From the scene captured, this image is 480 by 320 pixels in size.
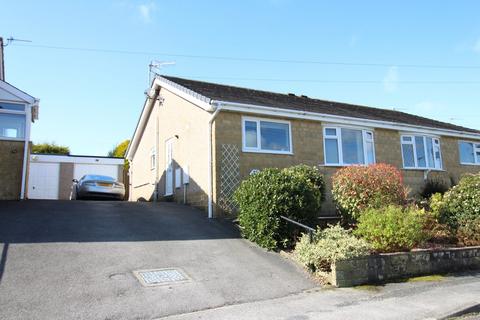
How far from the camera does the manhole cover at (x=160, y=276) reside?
6891 mm

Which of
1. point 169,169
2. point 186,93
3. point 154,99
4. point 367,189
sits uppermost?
point 154,99

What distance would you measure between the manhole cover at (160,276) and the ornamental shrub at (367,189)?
526 cm

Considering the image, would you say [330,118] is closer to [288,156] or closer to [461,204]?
[288,156]

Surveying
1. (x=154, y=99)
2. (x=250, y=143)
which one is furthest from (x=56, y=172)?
(x=250, y=143)

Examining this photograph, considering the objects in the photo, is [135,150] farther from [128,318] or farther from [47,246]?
[128,318]

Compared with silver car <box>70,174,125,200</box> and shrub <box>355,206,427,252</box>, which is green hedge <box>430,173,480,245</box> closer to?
shrub <box>355,206,427,252</box>

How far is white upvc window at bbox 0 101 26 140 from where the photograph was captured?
14.1 meters

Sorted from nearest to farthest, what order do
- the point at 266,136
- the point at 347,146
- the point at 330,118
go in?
the point at 266,136 < the point at 330,118 < the point at 347,146

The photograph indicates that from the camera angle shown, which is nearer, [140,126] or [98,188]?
[98,188]

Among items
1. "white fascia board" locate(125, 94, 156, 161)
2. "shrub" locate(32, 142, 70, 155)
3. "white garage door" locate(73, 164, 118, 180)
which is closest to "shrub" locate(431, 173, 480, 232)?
"white fascia board" locate(125, 94, 156, 161)

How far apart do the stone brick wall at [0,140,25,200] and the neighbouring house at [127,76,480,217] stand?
5.11 metres

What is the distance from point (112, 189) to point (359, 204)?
31.7 feet

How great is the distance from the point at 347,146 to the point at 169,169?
6.72 meters

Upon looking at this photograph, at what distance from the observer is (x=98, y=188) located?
16234 millimetres
